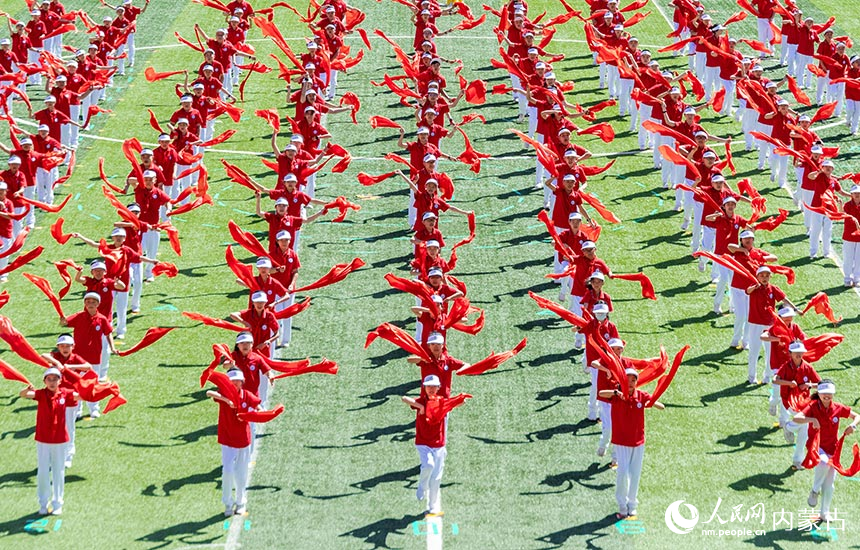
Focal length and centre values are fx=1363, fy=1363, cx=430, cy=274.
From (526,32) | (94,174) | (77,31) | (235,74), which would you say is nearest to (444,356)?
(94,174)

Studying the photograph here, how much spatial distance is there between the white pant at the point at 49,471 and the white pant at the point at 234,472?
2.26 m

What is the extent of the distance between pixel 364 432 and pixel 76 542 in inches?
201

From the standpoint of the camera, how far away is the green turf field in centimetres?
1923

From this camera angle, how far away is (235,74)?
39.4 metres

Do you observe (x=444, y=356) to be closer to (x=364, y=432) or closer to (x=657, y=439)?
(x=364, y=432)

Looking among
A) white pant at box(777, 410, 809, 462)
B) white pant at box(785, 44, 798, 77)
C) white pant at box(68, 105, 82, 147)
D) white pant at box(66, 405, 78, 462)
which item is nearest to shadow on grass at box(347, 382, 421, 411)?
white pant at box(66, 405, 78, 462)

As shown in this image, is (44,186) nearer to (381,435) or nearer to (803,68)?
(381,435)

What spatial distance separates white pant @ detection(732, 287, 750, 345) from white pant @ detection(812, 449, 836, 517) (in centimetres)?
463

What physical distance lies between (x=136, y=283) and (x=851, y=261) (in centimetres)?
1381

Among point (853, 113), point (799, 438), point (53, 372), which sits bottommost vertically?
point (799, 438)

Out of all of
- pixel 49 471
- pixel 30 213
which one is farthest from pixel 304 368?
pixel 30 213

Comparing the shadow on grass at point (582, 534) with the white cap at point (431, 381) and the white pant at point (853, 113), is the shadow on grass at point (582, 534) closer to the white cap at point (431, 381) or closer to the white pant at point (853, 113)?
the white cap at point (431, 381)

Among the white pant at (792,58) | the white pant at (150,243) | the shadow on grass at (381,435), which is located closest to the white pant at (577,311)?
the shadow on grass at (381,435)

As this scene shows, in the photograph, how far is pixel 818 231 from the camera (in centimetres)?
2783
